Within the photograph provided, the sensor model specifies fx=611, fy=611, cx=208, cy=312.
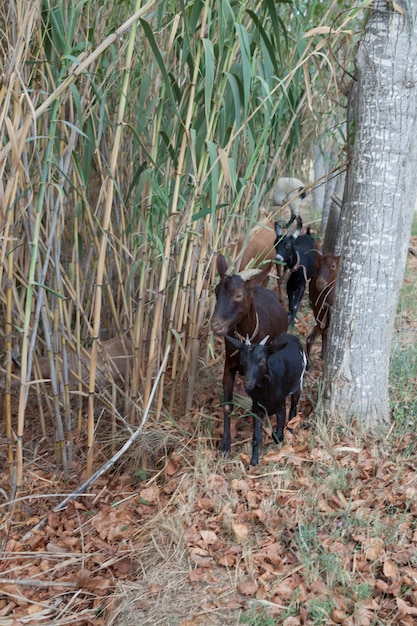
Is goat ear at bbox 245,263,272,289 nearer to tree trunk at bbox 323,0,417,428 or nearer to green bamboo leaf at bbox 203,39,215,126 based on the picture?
tree trunk at bbox 323,0,417,428

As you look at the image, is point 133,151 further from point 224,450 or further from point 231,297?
point 224,450

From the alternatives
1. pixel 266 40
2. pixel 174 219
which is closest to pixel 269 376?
pixel 174 219

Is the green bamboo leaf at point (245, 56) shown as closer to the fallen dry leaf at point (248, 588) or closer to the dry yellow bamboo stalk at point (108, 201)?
the dry yellow bamboo stalk at point (108, 201)

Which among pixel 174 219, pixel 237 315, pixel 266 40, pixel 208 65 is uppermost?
pixel 266 40

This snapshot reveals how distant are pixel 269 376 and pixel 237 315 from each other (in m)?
0.35

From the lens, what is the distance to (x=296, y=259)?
16.4 ft

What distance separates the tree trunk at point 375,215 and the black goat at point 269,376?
0.18m

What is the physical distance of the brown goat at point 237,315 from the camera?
10.00ft

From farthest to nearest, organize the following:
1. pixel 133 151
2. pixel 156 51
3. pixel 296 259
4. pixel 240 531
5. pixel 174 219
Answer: pixel 296 259
pixel 133 151
pixel 174 219
pixel 240 531
pixel 156 51

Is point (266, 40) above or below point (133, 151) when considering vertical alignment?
above

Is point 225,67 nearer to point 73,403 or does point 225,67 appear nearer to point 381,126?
point 381,126

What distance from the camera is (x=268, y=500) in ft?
8.84

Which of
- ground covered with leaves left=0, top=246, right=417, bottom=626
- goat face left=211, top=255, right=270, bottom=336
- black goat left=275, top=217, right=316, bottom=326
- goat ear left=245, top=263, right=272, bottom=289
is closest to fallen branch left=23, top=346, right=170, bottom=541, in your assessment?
ground covered with leaves left=0, top=246, right=417, bottom=626

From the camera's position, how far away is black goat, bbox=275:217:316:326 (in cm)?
493
